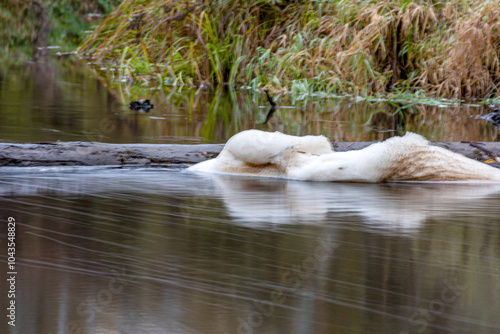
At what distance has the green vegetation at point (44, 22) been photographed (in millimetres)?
22234

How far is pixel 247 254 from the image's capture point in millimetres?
3570

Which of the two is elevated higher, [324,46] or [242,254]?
[324,46]

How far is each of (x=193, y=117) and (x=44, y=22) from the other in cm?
1541

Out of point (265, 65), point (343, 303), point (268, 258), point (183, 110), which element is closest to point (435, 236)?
point (268, 258)

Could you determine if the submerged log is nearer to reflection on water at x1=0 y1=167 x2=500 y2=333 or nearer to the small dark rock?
reflection on water at x1=0 y1=167 x2=500 y2=333

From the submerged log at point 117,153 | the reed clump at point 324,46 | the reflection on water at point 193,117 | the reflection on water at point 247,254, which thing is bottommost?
the reflection on water at point 247,254

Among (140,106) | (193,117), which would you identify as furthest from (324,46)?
(193,117)

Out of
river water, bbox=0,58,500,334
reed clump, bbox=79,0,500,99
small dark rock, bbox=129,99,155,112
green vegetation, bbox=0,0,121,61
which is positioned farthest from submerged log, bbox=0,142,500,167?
green vegetation, bbox=0,0,121,61

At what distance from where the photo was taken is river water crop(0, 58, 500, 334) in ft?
9.25

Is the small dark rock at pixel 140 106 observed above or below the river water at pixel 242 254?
above

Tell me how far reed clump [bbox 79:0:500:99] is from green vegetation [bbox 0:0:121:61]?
7.62 metres

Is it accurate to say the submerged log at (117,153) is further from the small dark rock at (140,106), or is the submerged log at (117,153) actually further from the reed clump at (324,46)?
the reed clump at (324,46)

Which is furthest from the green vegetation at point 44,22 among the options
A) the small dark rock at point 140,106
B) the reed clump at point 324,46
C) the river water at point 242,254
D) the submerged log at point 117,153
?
the river water at point 242,254

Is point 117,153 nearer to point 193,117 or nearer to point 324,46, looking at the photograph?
point 193,117
